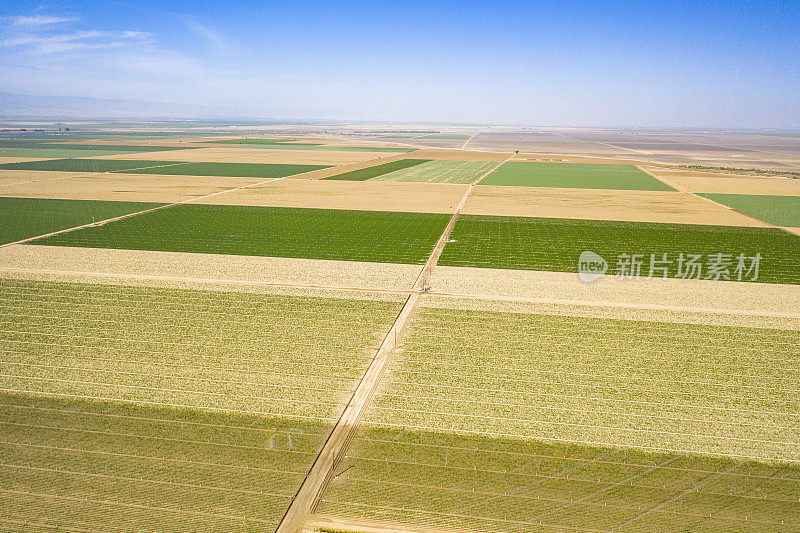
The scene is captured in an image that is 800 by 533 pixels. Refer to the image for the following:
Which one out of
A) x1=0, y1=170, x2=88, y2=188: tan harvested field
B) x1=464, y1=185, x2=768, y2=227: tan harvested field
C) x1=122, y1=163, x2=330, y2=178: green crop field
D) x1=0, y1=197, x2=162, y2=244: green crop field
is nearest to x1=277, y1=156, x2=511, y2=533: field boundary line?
x1=464, y1=185, x2=768, y2=227: tan harvested field

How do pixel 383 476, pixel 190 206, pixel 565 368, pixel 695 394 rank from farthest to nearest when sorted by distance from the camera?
pixel 190 206
pixel 565 368
pixel 695 394
pixel 383 476

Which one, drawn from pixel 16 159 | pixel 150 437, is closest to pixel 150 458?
pixel 150 437

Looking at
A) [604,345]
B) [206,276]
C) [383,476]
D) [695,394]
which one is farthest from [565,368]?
[206,276]

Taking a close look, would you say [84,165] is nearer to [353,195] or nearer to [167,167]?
[167,167]

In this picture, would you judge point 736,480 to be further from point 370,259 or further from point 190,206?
point 190,206

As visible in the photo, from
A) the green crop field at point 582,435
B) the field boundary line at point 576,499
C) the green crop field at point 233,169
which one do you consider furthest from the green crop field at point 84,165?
the field boundary line at point 576,499

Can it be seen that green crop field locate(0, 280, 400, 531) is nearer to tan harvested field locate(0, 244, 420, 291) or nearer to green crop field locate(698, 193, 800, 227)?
tan harvested field locate(0, 244, 420, 291)

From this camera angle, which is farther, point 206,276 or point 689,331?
point 206,276

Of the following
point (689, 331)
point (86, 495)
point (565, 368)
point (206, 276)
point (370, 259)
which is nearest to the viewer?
point (86, 495)
